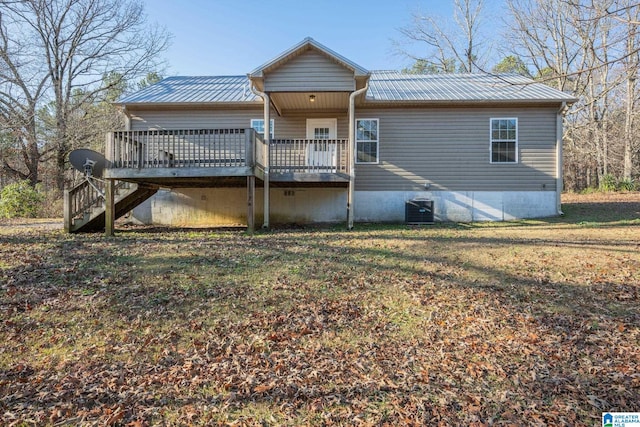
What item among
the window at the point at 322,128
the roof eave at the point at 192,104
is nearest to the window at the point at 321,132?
the window at the point at 322,128

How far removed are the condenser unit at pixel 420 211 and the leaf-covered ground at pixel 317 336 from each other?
14.5 feet

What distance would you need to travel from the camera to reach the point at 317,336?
365 centimetres

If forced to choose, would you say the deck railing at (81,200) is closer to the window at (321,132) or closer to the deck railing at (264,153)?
the deck railing at (264,153)

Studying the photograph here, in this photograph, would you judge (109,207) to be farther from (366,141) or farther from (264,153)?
(366,141)

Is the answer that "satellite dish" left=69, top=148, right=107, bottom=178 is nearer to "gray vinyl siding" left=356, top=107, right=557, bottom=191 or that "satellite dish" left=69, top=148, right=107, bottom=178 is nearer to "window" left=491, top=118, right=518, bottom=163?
"gray vinyl siding" left=356, top=107, right=557, bottom=191

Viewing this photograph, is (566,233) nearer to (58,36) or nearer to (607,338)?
(607,338)

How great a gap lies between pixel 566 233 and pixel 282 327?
319 inches

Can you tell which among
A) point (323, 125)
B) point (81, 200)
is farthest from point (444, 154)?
point (81, 200)

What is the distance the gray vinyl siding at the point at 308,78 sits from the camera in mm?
9617

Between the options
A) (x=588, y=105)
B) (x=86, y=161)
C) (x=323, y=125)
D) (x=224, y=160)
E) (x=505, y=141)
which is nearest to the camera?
(x=224, y=160)

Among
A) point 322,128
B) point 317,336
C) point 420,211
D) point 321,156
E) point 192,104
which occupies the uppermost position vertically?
point 192,104

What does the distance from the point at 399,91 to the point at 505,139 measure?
3.93 m

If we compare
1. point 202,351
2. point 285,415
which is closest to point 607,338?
point 285,415

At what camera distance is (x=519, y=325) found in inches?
152
